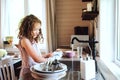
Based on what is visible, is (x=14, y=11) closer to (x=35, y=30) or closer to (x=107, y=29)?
(x=107, y=29)

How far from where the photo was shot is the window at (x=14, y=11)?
14.0ft

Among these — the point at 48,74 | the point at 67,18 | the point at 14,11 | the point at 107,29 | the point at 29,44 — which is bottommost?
the point at 48,74

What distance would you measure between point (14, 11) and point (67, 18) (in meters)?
1.18

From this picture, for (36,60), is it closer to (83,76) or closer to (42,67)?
(42,67)

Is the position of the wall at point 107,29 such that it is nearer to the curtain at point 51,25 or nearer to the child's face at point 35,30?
the child's face at point 35,30

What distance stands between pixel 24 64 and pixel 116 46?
1187mm

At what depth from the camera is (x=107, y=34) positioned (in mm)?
2494

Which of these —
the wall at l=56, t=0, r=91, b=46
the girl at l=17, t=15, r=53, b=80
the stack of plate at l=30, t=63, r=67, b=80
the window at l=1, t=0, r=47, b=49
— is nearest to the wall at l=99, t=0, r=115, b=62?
the girl at l=17, t=15, r=53, b=80

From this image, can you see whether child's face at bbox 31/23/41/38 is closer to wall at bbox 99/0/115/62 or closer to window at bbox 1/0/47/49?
wall at bbox 99/0/115/62

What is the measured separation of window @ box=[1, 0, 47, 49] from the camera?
4.28 metres

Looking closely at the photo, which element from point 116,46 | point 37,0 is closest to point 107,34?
point 116,46

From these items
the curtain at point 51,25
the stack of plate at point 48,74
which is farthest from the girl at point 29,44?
the curtain at point 51,25

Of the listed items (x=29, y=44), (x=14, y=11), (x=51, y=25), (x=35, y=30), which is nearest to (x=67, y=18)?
(x=51, y=25)

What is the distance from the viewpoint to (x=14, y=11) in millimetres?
4375
